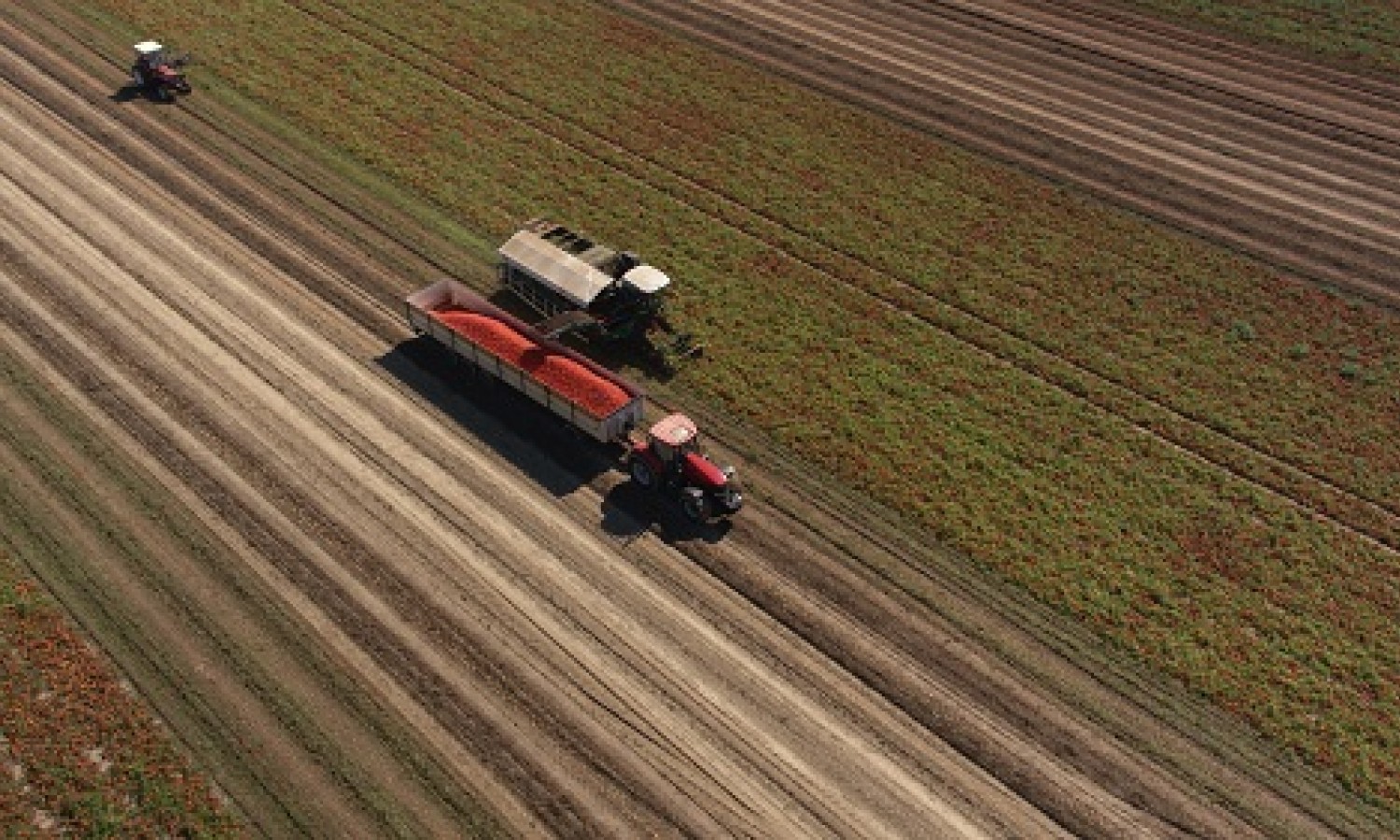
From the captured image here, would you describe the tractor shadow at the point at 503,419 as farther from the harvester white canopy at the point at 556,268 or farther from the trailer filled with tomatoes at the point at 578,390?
the harvester white canopy at the point at 556,268

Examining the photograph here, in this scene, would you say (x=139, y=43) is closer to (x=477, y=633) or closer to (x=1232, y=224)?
(x=477, y=633)

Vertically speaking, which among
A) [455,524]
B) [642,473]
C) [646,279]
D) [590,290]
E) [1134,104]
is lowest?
[455,524]

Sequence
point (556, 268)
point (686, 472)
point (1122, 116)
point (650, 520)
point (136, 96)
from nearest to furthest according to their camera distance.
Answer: point (686, 472)
point (650, 520)
point (556, 268)
point (136, 96)
point (1122, 116)

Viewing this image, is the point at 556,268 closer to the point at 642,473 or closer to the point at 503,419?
the point at 503,419

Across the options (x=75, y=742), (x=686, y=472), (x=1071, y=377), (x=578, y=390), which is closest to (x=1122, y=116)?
(x=1071, y=377)

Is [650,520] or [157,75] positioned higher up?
[157,75]

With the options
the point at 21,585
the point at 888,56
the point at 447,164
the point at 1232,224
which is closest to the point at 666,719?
the point at 21,585
